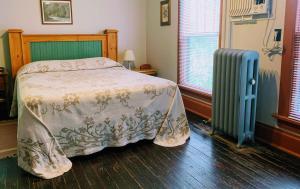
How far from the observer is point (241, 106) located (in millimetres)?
2641

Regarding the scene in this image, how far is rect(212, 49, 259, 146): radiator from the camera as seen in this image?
2602 millimetres

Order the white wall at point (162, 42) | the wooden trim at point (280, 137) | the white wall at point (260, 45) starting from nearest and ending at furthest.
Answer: the wooden trim at point (280, 137) < the white wall at point (260, 45) < the white wall at point (162, 42)

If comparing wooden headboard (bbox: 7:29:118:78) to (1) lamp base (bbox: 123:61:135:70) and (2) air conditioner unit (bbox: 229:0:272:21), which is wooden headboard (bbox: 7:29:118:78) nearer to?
(1) lamp base (bbox: 123:61:135:70)

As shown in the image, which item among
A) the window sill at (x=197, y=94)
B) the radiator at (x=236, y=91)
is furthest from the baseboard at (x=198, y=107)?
the radiator at (x=236, y=91)

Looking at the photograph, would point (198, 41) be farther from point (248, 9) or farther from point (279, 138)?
point (279, 138)

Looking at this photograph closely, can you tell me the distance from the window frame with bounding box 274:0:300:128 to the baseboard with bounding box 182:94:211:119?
1054mm

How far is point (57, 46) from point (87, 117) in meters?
2.11

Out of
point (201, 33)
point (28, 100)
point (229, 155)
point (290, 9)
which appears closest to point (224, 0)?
point (201, 33)

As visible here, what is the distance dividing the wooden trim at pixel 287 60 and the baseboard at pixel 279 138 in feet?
0.63

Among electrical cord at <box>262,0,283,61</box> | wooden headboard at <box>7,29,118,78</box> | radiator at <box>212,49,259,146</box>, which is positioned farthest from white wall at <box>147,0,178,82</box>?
electrical cord at <box>262,0,283,61</box>

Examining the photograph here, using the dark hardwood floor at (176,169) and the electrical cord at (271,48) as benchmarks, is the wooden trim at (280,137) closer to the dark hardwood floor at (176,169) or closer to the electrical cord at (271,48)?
the dark hardwood floor at (176,169)

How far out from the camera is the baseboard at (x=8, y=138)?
269cm

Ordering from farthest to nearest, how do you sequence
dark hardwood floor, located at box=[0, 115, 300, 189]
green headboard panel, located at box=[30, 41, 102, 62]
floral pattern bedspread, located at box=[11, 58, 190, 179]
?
green headboard panel, located at box=[30, 41, 102, 62]
floral pattern bedspread, located at box=[11, 58, 190, 179]
dark hardwood floor, located at box=[0, 115, 300, 189]

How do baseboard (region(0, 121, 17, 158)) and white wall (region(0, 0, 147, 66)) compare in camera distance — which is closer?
baseboard (region(0, 121, 17, 158))
